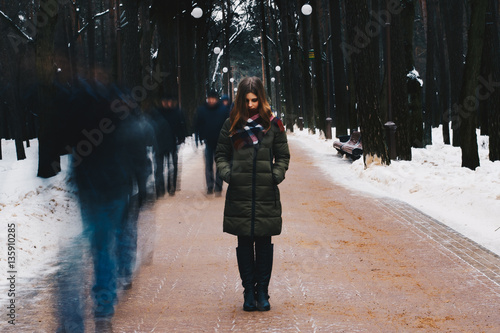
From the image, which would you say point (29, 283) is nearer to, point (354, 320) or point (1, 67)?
point (354, 320)

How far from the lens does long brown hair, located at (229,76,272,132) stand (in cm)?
545

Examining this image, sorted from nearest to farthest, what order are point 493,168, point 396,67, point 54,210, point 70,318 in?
Answer: 1. point 70,318
2. point 54,210
3. point 493,168
4. point 396,67

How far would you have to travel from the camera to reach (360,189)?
14344mm

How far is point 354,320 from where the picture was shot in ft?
17.7

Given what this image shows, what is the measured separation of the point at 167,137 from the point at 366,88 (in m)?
5.93

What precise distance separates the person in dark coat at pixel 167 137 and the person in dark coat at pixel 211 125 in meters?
0.85

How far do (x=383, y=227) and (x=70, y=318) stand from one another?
5347 mm

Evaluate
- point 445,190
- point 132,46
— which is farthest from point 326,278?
point 132,46

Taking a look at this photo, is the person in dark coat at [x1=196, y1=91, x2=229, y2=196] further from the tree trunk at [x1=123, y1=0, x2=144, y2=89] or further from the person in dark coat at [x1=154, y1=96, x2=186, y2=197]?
the tree trunk at [x1=123, y1=0, x2=144, y2=89]

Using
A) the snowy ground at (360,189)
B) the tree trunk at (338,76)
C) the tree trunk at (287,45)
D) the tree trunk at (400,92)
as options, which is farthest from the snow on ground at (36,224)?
the tree trunk at (287,45)

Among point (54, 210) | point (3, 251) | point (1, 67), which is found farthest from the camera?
point (1, 67)

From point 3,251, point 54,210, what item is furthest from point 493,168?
point 3,251

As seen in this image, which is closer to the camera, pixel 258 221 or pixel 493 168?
pixel 258 221

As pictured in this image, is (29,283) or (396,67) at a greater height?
(396,67)
